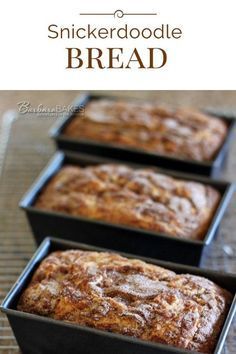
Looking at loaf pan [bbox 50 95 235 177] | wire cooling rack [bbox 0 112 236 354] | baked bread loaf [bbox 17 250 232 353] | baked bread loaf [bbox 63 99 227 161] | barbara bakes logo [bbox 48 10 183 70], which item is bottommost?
wire cooling rack [bbox 0 112 236 354]

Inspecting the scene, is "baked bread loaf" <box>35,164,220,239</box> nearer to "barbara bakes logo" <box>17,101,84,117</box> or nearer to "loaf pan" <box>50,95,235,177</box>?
"loaf pan" <box>50,95,235,177</box>

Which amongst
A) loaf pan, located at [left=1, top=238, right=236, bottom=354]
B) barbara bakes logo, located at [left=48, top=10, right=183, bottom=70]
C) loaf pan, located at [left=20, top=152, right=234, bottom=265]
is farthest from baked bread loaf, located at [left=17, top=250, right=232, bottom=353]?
barbara bakes logo, located at [left=48, top=10, right=183, bottom=70]

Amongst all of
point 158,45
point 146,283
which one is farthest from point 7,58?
point 146,283

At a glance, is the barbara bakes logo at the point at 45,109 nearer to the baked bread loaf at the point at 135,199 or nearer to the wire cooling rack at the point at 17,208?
the wire cooling rack at the point at 17,208

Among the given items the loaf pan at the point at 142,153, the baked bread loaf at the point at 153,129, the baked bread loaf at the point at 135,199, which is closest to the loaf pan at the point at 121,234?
the baked bread loaf at the point at 135,199

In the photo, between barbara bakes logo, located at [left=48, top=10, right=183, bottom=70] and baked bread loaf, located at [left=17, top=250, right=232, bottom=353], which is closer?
baked bread loaf, located at [left=17, top=250, right=232, bottom=353]

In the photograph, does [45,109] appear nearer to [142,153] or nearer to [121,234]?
[142,153]

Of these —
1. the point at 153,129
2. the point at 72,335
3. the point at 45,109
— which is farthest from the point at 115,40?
the point at 72,335
